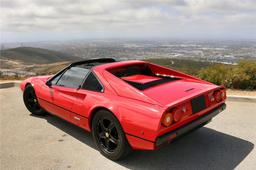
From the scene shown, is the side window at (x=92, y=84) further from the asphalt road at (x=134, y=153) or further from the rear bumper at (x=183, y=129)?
the rear bumper at (x=183, y=129)

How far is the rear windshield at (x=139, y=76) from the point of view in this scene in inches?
166

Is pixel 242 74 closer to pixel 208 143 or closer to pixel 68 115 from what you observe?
pixel 208 143

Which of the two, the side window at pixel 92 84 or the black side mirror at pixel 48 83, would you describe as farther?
the black side mirror at pixel 48 83

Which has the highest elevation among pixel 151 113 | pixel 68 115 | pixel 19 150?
pixel 151 113

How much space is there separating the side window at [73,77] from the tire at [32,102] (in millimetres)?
1332

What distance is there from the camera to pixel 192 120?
3736 millimetres

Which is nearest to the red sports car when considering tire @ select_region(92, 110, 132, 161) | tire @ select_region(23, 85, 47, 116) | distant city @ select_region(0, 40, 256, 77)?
tire @ select_region(92, 110, 132, 161)

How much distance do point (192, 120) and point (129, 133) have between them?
0.90 m

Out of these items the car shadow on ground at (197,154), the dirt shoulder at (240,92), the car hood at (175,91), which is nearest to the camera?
the car hood at (175,91)

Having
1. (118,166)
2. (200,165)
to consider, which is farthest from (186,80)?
(118,166)

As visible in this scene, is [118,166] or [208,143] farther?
[208,143]

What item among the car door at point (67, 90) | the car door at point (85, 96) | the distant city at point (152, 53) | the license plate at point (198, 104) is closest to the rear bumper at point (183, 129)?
the license plate at point (198, 104)

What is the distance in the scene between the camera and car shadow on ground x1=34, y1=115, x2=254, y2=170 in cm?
374

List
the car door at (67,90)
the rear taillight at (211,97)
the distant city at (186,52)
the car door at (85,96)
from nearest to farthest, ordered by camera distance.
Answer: the rear taillight at (211,97), the car door at (85,96), the car door at (67,90), the distant city at (186,52)
